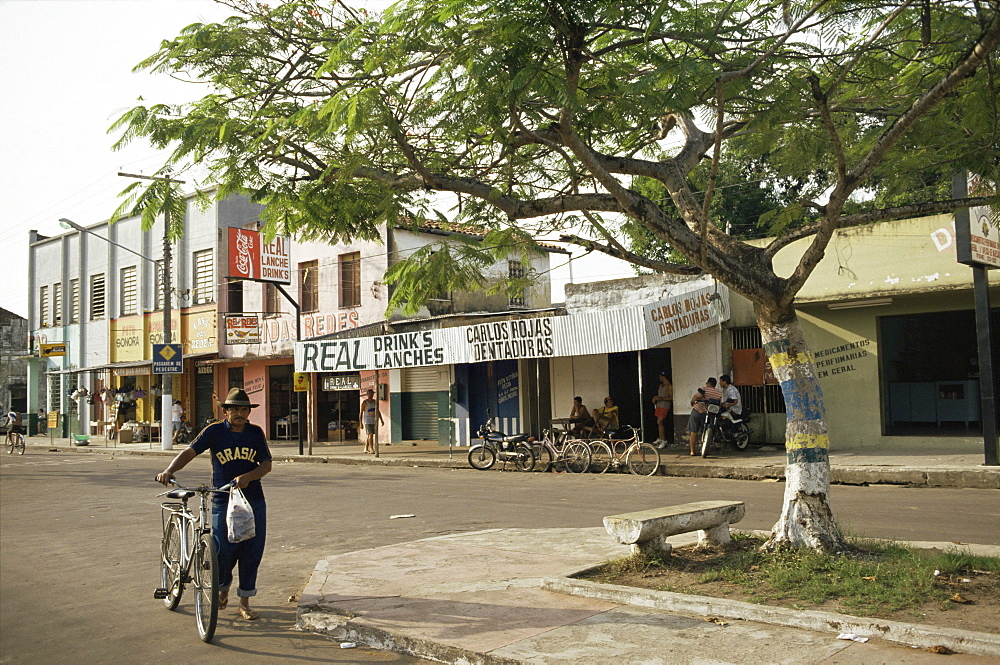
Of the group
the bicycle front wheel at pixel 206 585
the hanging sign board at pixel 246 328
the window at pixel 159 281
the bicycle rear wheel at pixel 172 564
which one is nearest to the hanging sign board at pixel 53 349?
the window at pixel 159 281

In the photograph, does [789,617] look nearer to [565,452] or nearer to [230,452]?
[230,452]

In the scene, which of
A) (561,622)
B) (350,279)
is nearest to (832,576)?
(561,622)

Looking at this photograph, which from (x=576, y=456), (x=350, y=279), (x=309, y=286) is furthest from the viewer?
(x=309, y=286)

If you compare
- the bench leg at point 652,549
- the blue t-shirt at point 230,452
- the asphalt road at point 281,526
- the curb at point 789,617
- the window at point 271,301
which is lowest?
the asphalt road at point 281,526

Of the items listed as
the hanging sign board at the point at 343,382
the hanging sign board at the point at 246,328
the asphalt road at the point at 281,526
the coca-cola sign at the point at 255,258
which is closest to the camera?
the asphalt road at the point at 281,526

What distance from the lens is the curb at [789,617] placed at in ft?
16.6

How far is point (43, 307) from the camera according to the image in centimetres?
4456

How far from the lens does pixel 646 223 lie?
7.68 meters

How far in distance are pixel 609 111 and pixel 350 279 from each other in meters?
22.2

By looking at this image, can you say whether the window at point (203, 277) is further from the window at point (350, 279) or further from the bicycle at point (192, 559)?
the bicycle at point (192, 559)

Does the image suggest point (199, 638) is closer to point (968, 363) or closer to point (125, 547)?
point (125, 547)

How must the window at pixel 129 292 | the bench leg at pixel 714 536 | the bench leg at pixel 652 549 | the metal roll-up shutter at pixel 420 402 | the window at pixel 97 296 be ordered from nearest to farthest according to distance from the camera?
the bench leg at pixel 652 549 → the bench leg at pixel 714 536 → the metal roll-up shutter at pixel 420 402 → the window at pixel 129 292 → the window at pixel 97 296

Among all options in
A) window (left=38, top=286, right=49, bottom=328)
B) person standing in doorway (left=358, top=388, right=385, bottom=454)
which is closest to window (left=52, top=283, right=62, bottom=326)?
window (left=38, top=286, right=49, bottom=328)

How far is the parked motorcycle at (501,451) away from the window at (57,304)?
101 feet
